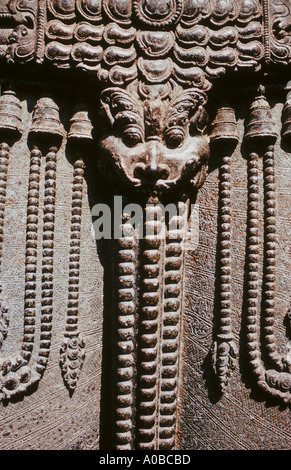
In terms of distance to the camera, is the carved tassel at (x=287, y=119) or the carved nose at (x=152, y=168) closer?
the carved nose at (x=152, y=168)

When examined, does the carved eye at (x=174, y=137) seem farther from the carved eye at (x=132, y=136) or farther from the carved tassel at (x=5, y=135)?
the carved tassel at (x=5, y=135)

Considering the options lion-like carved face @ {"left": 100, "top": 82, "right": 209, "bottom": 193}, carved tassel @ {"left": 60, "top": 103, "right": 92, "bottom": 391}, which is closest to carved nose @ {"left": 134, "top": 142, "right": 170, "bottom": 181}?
lion-like carved face @ {"left": 100, "top": 82, "right": 209, "bottom": 193}

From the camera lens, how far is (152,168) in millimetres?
1175

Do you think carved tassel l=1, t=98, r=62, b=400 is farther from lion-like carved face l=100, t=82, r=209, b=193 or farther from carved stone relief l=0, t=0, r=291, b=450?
lion-like carved face l=100, t=82, r=209, b=193

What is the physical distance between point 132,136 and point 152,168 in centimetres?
11

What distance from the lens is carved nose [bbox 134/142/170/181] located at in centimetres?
118

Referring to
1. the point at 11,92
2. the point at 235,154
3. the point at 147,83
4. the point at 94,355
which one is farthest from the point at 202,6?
the point at 94,355

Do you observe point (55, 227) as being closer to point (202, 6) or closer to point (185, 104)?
point (185, 104)

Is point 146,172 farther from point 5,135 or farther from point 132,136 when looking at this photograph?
point 5,135

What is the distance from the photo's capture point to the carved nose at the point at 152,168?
3.87ft

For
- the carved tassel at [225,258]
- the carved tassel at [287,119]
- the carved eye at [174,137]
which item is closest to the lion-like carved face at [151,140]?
the carved eye at [174,137]

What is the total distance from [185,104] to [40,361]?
861 millimetres

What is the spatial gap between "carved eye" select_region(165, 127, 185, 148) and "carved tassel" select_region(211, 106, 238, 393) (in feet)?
0.43

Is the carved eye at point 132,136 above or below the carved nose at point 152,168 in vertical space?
above
